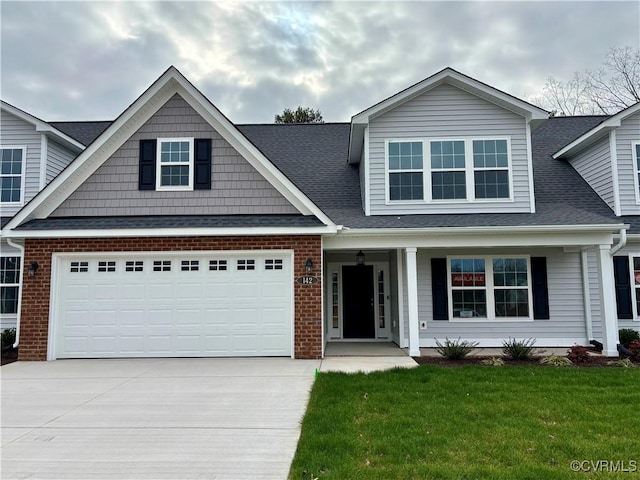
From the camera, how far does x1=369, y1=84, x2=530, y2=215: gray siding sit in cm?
1091

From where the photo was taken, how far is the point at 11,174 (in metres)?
11.8

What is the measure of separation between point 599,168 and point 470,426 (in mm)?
9700

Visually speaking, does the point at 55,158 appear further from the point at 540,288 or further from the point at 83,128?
the point at 540,288

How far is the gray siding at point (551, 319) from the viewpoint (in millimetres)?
10703

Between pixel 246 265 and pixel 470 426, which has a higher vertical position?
pixel 246 265

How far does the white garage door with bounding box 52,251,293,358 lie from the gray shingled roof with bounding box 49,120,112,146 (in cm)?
683

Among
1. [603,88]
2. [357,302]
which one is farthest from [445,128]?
[603,88]

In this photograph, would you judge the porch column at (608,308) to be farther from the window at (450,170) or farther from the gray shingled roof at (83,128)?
the gray shingled roof at (83,128)

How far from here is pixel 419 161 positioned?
11125mm

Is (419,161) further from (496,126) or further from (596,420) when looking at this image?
(596,420)

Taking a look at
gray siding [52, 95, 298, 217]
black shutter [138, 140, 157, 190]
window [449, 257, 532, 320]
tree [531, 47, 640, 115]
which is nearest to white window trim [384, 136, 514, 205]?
window [449, 257, 532, 320]

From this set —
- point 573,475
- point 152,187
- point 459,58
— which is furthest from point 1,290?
point 459,58

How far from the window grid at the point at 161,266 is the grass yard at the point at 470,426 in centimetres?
Result: 455

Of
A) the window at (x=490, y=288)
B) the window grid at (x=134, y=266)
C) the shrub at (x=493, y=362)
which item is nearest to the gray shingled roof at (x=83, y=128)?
the window grid at (x=134, y=266)
